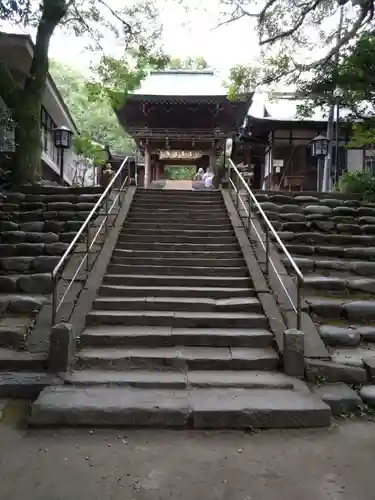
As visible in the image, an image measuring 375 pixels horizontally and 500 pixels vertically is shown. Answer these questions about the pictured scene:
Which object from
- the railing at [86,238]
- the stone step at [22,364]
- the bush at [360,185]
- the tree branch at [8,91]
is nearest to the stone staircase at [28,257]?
the stone step at [22,364]

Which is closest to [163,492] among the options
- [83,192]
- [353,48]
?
[83,192]

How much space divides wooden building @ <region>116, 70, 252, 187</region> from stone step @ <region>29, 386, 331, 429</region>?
43.8 feet

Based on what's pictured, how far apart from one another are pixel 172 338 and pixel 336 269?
11.6 ft

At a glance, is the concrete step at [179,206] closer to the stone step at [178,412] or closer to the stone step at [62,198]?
the stone step at [62,198]

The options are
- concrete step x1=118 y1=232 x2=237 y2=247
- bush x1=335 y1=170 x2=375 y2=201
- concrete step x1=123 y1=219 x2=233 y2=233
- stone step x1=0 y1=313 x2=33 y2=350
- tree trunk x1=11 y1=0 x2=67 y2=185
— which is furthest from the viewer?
tree trunk x1=11 y1=0 x2=67 y2=185

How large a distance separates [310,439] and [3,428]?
2506 millimetres

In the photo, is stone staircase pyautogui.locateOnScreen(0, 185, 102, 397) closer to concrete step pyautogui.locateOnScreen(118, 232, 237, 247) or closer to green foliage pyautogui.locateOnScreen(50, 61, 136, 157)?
concrete step pyautogui.locateOnScreen(118, 232, 237, 247)

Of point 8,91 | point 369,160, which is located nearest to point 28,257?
point 8,91

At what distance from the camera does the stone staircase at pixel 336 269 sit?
457 centimetres

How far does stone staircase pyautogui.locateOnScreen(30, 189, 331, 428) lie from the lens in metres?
3.68

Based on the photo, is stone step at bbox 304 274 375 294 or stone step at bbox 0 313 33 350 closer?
stone step at bbox 0 313 33 350

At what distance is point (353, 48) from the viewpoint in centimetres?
1081

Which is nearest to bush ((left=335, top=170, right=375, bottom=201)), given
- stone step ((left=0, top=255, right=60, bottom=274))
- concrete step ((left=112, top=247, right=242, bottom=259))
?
concrete step ((left=112, top=247, right=242, bottom=259))

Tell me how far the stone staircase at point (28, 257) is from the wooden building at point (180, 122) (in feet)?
27.8
